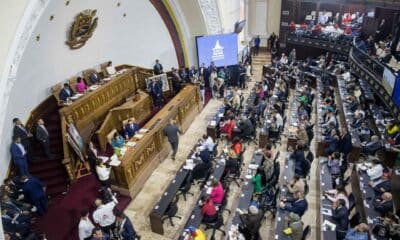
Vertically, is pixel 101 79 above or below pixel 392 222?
above

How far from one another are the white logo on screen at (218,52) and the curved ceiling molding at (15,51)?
34.2 ft

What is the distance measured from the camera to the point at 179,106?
40.2ft

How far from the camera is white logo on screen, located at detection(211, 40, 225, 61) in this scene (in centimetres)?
1650

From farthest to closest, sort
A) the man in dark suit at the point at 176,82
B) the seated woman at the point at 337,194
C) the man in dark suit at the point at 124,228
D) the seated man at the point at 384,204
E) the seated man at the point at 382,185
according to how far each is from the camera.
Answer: the man in dark suit at the point at 176,82
the seated man at the point at 382,185
the seated woman at the point at 337,194
the seated man at the point at 384,204
the man in dark suit at the point at 124,228

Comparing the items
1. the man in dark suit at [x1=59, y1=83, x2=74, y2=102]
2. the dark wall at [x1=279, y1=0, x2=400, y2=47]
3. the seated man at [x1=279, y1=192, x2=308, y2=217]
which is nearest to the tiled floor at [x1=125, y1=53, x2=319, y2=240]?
the seated man at [x1=279, y1=192, x2=308, y2=217]

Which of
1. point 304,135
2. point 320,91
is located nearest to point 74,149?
point 304,135

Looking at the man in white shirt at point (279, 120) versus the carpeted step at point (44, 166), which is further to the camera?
the man in white shirt at point (279, 120)

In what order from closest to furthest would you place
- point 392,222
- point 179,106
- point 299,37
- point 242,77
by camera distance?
point 392,222 → point 179,106 → point 242,77 → point 299,37

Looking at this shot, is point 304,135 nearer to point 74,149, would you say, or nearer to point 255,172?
point 255,172

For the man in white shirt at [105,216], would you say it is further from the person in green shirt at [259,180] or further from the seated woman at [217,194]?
the person in green shirt at [259,180]

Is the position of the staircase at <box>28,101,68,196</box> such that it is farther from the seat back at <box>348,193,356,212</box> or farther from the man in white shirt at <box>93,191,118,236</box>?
the seat back at <box>348,193,356,212</box>

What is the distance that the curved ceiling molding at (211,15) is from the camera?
1680cm

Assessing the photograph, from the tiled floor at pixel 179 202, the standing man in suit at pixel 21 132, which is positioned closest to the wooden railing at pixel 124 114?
the tiled floor at pixel 179 202

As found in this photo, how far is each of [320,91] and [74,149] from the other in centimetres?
1120
